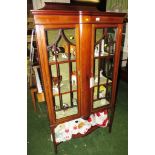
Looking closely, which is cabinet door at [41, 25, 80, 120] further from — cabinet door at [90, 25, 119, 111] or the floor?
the floor

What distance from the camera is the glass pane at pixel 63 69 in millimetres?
1519

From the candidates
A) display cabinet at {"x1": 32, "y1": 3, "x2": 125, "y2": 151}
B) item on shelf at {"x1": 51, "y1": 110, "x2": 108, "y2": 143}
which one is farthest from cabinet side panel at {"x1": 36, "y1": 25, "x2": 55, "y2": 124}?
item on shelf at {"x1": 51, "y1": 110, "x2": 108, "y2": 143}

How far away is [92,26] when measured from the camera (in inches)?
57.0

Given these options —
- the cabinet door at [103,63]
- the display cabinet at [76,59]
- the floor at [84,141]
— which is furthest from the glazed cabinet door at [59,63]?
the floor at [84,141]

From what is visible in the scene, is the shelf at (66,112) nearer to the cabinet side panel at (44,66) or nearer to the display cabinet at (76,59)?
the display cabinet at (76,59)

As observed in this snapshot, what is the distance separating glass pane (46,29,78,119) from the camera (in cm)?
152

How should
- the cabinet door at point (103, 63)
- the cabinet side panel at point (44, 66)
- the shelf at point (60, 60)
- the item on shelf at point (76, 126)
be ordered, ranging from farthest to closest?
the item on shelf at point (76, 126) < the cabinet door at point (103, 63) < the shelf at point (60, 60) < the cabinet side panel at point (44, 66)

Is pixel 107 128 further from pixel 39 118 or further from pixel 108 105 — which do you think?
pixel 39 118

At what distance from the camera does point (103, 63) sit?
199 cm

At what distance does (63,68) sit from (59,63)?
38cm
